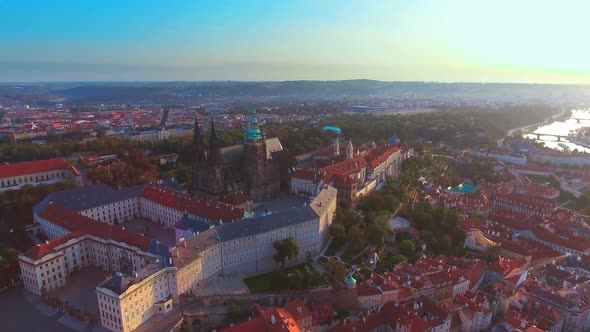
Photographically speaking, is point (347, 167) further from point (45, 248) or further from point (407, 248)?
point (45, 248)

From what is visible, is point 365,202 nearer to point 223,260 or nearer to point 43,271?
point 223,260

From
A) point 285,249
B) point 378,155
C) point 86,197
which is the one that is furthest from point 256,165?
point 378,155

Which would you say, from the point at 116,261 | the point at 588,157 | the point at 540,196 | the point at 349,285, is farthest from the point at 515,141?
the point at 116,261

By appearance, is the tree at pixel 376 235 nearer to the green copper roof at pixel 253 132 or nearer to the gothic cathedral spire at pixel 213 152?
the green copper roof at pixel 253 132

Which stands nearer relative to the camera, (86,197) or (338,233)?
(338,233)

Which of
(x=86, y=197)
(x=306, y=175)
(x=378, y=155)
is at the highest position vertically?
(x=306, y=175)

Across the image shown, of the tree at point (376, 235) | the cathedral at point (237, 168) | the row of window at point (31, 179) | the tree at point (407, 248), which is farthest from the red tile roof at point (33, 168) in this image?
the tree at point (407, 248)
